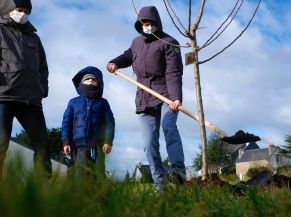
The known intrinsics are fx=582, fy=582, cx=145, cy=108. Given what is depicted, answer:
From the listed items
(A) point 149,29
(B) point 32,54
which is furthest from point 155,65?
(B) point 32,54

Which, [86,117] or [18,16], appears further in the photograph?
[86,117]

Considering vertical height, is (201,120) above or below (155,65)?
below

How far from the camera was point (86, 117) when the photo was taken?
19.8 ft

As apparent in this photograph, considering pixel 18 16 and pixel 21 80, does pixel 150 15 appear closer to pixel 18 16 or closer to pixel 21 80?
pixel 18 16

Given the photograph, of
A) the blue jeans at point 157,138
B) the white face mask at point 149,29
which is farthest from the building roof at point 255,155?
the blue jeans at point 157,138

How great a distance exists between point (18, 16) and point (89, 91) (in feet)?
4.30

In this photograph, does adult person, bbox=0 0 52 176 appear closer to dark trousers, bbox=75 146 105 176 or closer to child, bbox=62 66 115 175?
child, bbox=62 66 115 175

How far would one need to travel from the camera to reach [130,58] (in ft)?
21.5

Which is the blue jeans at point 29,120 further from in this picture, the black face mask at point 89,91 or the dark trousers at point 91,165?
the dark trousers at point 91,165

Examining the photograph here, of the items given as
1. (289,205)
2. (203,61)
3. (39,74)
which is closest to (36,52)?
(39,74)

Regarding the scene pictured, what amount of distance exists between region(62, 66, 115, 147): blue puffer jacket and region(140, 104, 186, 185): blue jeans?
43 cm

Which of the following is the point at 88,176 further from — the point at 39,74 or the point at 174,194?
the point at 39,74

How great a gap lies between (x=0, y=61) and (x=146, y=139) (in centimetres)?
160

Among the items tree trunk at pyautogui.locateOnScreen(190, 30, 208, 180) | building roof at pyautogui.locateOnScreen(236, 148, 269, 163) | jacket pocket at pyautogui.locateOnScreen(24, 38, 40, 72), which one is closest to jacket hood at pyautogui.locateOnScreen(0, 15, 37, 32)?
jacket pocket at pyautogui.locateOnScreen(24, 38, 40, 72)
